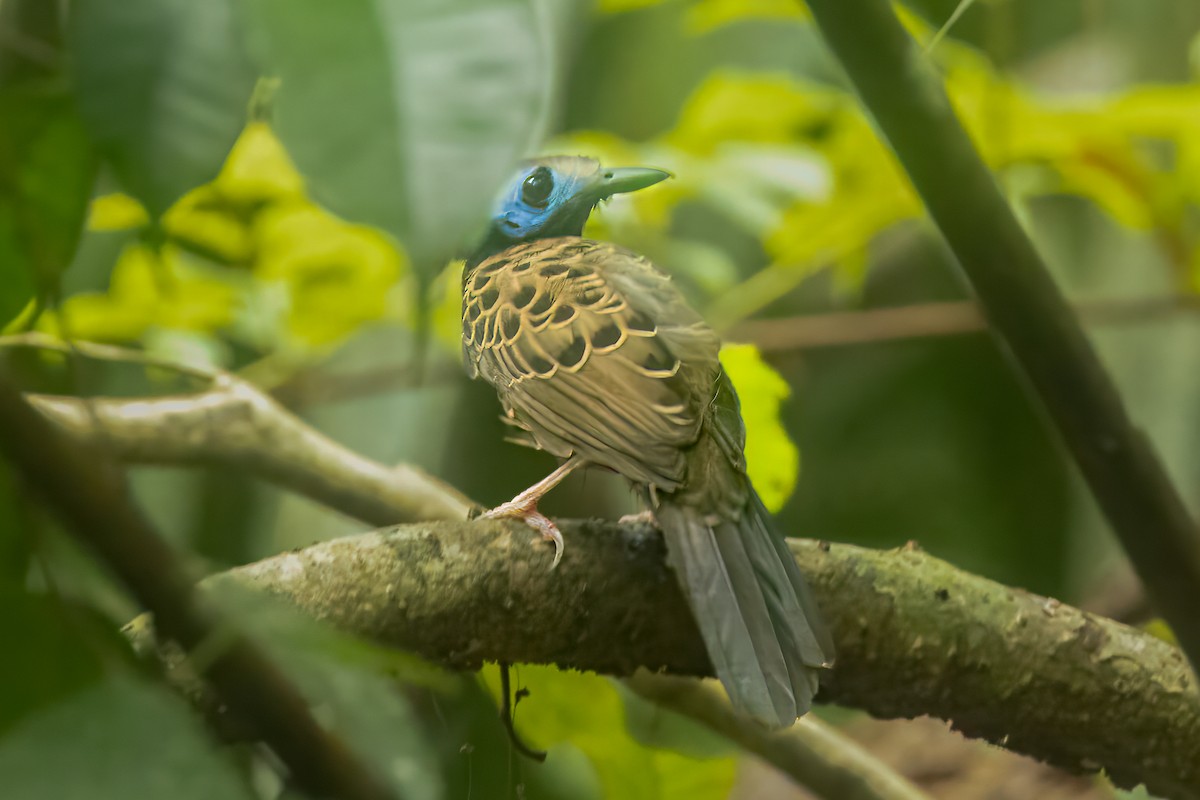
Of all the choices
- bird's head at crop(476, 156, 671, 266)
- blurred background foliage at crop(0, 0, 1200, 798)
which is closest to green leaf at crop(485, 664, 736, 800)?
blurred background foliage at crop(0, 0, 1200, 798)

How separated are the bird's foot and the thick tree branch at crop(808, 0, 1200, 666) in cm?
28

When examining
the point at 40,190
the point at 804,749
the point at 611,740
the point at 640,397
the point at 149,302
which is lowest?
the point at 804,749

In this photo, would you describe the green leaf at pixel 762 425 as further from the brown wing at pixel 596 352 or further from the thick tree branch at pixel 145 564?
the thick tree branch at pixel 145 564

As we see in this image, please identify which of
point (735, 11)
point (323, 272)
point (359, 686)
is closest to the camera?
point (359, 686)

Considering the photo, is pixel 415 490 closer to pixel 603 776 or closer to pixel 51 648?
pixel 603 776

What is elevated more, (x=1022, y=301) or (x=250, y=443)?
(x=1022, y=301)

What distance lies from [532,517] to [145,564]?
34cm

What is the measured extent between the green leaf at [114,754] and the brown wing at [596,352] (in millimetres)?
281

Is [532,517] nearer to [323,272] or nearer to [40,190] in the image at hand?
[40,190]

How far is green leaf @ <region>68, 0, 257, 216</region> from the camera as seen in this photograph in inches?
13.0

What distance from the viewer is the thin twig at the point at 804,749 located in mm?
745

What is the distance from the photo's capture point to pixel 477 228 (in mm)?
303

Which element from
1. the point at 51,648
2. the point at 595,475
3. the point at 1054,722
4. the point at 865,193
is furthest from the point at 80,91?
the point at 865,193

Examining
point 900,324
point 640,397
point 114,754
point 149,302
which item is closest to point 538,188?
point 640,397
